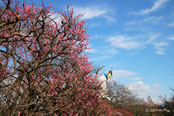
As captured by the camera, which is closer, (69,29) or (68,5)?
(69,29)

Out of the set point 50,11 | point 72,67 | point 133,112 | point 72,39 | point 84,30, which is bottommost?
point 133,112

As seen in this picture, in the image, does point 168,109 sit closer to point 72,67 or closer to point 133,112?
point 133,112

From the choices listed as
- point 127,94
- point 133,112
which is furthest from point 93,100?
point 127,94

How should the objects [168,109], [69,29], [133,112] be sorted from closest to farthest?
[69,29]
[168,109]
[133,112]

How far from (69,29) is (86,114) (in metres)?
7.65

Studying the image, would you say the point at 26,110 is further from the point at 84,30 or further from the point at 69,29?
the point at 84,30

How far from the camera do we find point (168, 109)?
26.2 metres

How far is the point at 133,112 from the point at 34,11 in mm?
33652

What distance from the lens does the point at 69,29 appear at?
10.4 meters

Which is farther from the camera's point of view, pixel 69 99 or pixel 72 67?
pixel 72 67

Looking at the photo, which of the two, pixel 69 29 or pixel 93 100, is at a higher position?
pixel 69 29

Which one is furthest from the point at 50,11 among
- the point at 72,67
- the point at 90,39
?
the point at 72,67

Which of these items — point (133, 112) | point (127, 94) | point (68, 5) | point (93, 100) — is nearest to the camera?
point (68, 5)

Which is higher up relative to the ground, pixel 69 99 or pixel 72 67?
pixel 72 67
